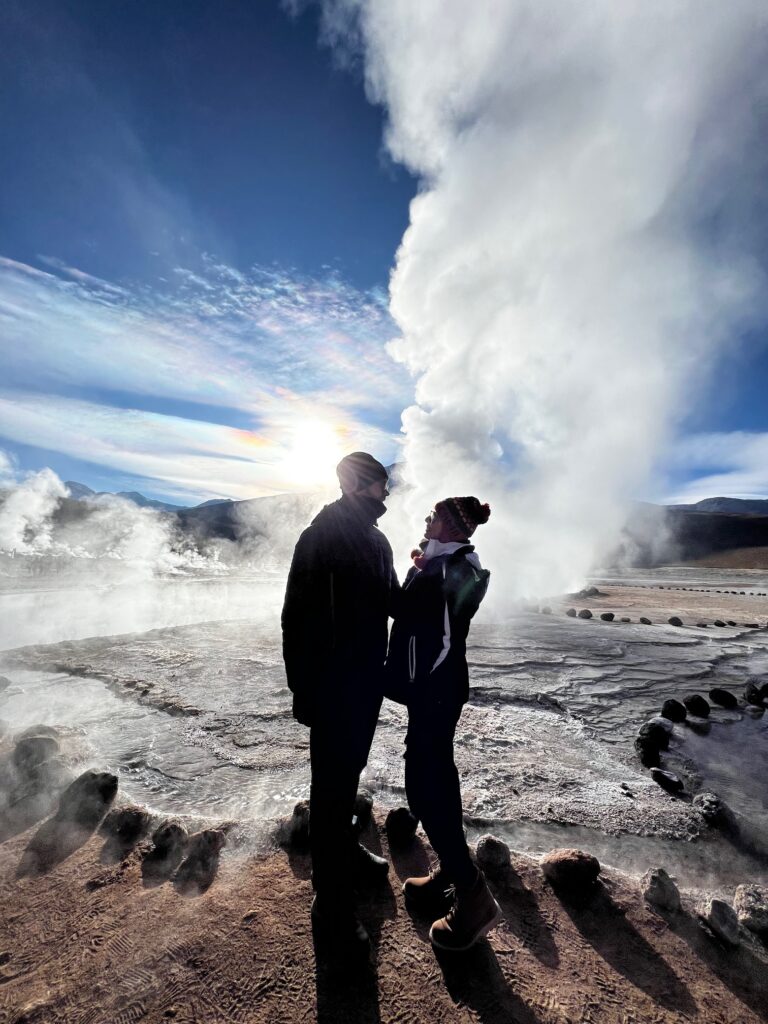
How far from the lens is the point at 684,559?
5622cm

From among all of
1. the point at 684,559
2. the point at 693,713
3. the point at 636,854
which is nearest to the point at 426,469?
the point at 693,713

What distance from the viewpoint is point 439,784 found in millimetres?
1806

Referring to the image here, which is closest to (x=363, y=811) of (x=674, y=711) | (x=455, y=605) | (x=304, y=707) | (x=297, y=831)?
(x=297, y=831)

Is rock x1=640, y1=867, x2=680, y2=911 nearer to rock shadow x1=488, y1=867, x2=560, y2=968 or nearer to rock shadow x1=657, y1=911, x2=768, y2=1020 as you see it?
rock shadow x1=657, y1=911, x2=768, y2=1020

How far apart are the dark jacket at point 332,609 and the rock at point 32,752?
2366 millimetres

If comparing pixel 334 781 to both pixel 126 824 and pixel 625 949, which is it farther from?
pixel 126 824

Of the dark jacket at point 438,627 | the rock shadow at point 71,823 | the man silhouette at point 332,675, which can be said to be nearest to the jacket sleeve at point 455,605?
the dark jacket at point 438,627

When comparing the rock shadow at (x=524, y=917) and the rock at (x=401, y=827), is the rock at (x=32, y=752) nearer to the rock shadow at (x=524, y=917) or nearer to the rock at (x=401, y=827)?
the rock at (x=401, y=827)

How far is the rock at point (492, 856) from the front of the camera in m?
2.15

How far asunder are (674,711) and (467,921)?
3729mm

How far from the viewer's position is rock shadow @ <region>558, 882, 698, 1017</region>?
159cm


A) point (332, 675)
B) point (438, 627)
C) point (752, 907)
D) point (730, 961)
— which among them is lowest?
point (730, 961)

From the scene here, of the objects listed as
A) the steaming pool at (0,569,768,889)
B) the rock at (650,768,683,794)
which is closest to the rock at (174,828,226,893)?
the steaming pool at (0,569,768,889)

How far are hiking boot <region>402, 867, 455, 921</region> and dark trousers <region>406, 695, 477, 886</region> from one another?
180mm
